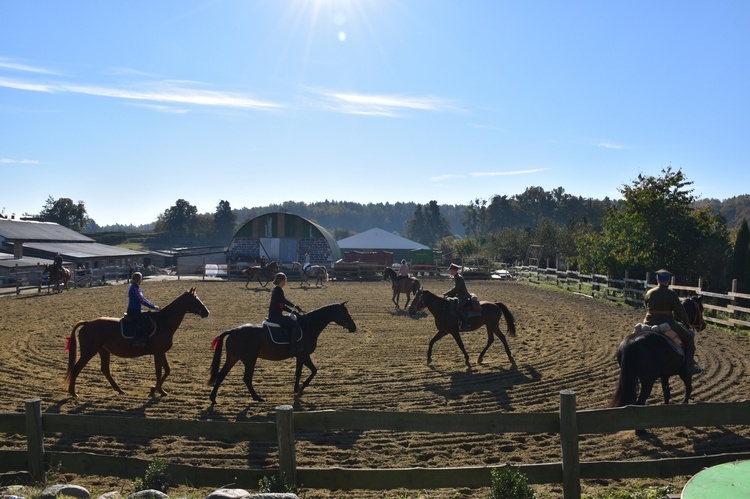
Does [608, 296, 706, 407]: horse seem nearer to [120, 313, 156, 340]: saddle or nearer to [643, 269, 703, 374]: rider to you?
[643, 269, 703, 374]: rider

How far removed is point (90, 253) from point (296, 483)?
165 ft

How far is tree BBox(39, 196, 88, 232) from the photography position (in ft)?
330

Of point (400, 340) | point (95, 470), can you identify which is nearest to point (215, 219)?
point (400, 340)

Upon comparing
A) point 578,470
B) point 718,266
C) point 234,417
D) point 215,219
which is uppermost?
point 215,219

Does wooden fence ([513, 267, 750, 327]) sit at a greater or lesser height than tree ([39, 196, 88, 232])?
lesser

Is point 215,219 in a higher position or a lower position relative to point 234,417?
higher

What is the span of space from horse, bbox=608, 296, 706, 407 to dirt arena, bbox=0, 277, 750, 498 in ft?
1.81

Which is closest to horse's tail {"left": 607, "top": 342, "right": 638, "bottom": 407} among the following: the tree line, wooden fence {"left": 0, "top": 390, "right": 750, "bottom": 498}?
wooden fence {"left": 0, "top": 390, "right": 750, "bottom": 498}

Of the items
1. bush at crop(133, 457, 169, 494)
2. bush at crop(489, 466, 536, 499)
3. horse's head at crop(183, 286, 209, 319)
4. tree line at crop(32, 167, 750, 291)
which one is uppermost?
tree line at crop(32, 167, 750, 291)

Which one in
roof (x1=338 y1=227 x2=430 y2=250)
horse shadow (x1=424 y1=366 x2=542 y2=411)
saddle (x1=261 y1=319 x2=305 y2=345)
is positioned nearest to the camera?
saddle (x1=261 y1=319 x2=305 y2=345)

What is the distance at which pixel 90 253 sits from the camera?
164 ft

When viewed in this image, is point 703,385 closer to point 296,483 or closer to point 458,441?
point 458,441

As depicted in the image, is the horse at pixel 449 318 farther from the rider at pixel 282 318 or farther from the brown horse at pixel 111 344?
the brown horse at pixel 111 344

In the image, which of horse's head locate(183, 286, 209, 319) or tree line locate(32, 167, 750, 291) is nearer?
horse's head locate(183, 286, 209, 319)
